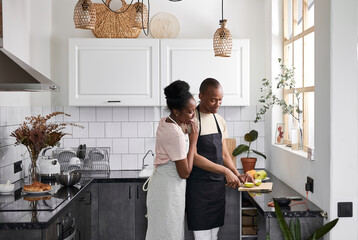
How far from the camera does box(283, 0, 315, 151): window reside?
392cm

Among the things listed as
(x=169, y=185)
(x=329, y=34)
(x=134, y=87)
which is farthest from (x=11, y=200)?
(x=329, y=34)

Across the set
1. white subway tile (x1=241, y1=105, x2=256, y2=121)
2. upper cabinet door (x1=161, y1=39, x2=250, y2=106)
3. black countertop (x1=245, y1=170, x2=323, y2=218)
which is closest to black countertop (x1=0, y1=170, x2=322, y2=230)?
black countertop (x1=245, y1=170, x2=323, y2=218)

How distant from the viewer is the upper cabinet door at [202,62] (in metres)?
4.71

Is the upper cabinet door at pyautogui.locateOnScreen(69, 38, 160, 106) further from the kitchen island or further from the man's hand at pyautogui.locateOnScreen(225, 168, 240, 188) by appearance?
the man's hand at pyautogui.locateOnScreen(225, 168, 240, 188)

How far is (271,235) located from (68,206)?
4.49ft

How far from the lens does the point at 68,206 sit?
3395 millimetres

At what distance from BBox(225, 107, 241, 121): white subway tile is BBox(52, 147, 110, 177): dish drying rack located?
128 centimetres

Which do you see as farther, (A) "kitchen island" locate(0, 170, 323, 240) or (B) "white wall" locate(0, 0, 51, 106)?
(B) "white wall" locate(0, 0, 51, 106)

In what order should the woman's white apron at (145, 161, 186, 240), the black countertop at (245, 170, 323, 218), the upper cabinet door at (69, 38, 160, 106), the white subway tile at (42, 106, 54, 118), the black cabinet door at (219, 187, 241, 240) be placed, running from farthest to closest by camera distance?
the white subway tile at (42, 106, 54, 118), the upper cabinet door at (69, 38, 160, 106), the black cabinet door at (219, 187, 241, 240), the woman's white apron at (145, 161, 186, 240), the black countertop at (245, 170, 323, 218)

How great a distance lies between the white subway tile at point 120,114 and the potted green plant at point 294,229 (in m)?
2.44

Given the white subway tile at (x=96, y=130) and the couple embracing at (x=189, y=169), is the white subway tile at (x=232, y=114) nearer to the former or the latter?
the couple embracing at (x=189, y=169)

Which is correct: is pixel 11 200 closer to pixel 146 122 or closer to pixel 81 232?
pixel 81 232

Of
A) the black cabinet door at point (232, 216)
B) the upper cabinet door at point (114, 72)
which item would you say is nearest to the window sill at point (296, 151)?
the black cabinet door at point (232, 216)

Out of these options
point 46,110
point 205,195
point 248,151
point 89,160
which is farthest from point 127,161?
point 205,195
